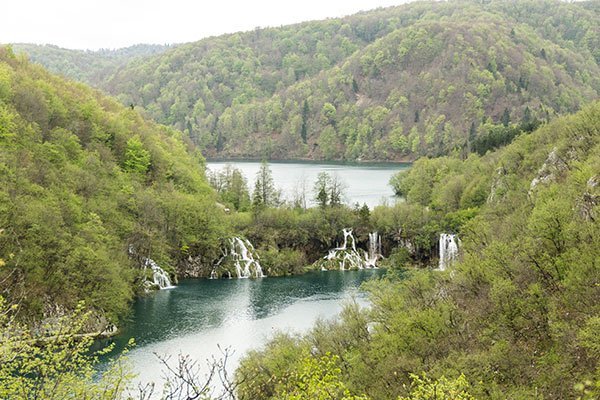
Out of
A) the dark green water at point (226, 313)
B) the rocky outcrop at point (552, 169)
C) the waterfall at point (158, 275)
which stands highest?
the rocky outcrop at point (552, 169)

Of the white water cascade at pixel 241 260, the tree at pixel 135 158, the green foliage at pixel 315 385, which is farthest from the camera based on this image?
the tree at pixel 135 158

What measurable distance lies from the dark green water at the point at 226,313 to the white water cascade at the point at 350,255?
362cm

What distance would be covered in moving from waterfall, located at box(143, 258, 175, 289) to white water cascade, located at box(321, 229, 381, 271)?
67.5 feet

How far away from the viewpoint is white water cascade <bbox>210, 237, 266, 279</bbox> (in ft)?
228

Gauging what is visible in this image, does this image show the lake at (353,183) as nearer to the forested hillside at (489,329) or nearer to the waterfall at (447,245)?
the waterfall at (447,245)

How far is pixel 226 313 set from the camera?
52.9m

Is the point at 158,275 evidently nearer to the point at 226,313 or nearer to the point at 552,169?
the point at 226,313

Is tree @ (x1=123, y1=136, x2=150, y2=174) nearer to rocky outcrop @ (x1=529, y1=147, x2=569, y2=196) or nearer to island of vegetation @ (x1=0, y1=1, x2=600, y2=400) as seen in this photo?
island of vegetation @ (x1=0, y1=1, x2=600, y2=400)

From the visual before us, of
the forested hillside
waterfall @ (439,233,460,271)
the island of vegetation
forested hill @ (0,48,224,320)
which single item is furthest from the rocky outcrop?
forested hill @ (0,48,224,320)

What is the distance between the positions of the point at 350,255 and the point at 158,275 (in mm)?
25605

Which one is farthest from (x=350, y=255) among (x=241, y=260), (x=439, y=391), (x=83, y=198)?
(x=439, y=391)

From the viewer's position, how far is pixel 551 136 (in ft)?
209

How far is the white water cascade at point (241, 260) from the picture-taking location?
228ft

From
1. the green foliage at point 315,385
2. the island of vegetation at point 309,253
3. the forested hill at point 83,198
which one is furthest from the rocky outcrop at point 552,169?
the forested hill at point 83,198
